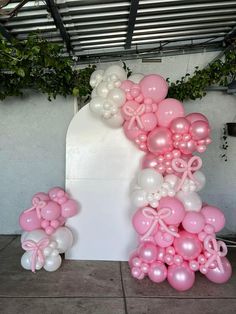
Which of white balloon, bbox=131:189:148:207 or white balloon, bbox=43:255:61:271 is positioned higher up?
white balloon, bbox=131:189:148:207

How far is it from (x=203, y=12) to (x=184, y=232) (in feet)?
8.65

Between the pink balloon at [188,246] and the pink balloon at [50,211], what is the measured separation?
51.4 inches

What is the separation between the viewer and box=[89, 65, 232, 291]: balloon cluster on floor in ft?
8.94

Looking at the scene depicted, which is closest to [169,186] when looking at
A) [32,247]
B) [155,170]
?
[155,170]

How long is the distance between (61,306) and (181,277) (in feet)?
3.58

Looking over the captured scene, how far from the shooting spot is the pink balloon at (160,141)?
2.79 metres

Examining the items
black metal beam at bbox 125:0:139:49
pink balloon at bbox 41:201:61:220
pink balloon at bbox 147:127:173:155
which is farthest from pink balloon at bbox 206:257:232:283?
black metal beam at bbox 125:0:139:49

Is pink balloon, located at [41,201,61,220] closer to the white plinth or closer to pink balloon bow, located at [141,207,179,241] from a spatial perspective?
the white plinth

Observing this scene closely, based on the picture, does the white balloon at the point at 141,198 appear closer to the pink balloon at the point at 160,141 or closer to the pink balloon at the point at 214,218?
the pink balloon at the point at 160,141

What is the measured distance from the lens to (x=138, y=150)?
3381 millimetres

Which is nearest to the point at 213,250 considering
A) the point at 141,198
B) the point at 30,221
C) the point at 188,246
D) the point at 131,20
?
the point at 188,246

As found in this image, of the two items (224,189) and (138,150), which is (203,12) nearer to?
(138,150)

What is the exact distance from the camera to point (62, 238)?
316cm

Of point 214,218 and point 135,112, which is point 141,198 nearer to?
point 214,218
